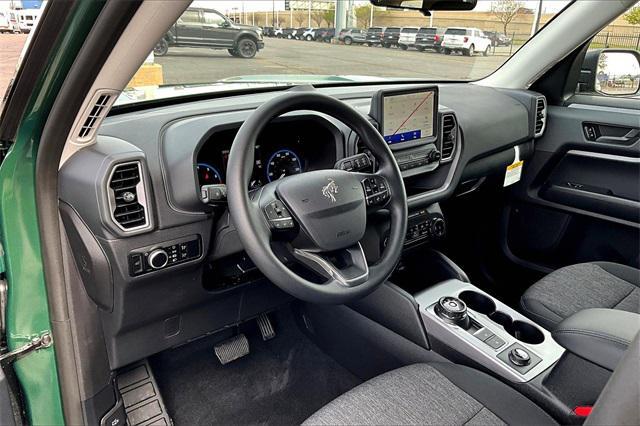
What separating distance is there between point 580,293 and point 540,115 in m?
1.04

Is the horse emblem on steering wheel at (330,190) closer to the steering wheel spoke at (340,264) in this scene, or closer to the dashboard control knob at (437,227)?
the steering wheel spoke at (340,264)

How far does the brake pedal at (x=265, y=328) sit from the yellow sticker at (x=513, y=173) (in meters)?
1.36

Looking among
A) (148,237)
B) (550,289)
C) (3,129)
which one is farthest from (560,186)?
(3,129)

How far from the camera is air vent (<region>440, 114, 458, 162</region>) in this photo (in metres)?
2.12

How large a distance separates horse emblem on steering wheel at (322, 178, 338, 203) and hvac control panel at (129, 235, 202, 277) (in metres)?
0.43

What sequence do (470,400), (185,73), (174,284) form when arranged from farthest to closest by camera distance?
(185,73) < (174,284) < (470,400)

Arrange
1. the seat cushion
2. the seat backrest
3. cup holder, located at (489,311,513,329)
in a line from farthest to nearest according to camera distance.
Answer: cup holder, located at (489,311,513,329)
the seat cushion
the seat backrest

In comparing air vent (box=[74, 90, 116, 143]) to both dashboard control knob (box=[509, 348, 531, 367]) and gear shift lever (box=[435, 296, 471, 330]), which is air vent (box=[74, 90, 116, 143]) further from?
dashboard control knob (box=[509, 348, 531, 367])

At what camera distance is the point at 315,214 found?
1.31 metres

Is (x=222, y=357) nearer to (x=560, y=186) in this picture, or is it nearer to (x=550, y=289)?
(x=550, y=289)

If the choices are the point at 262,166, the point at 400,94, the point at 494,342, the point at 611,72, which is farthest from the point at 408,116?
the point at 611,72

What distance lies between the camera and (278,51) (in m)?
2.11

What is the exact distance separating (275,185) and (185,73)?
0.73 m

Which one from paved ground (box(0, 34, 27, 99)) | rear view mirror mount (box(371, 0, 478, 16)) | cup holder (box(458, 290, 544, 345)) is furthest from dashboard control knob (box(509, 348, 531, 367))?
paved ground (box(0, 34, 27, 99))
